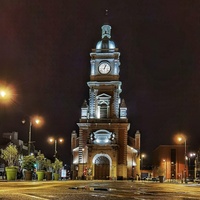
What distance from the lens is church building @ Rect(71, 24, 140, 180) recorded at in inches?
3093

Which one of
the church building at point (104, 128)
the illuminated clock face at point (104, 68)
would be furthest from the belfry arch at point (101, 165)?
the illuminated clock face at point (104, 68)

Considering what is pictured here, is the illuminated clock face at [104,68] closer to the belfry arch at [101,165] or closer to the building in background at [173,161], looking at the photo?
the belfry arch at [101,165]

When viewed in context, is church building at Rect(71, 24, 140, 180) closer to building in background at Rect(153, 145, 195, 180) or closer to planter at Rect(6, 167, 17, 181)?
planter at Rect(6, 167, 17, 181)

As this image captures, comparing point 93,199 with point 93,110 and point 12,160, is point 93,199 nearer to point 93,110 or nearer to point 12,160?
point 12,160

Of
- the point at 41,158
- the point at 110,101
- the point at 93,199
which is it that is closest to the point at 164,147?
the point at 110,101

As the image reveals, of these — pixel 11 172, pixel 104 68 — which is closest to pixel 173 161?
pixel 104 68

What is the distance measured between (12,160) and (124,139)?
35.0 m

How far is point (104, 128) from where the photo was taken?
262 ft

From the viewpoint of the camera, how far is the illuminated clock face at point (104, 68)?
85000 mm

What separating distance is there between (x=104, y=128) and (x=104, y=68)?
1294cm

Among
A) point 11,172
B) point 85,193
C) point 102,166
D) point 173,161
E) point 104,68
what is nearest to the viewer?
point 85,193

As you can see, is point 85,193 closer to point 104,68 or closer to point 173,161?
point 104,68

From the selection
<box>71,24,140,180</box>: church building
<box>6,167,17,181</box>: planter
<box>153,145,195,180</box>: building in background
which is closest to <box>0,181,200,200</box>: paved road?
<box>6,167,17,181</box>: planter

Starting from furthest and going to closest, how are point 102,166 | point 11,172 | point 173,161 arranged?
point 173,161 → point 102,166 → point 11,172
